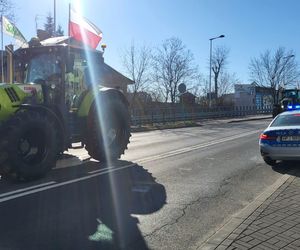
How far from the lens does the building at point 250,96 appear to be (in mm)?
84812

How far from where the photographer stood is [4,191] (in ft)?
25.0

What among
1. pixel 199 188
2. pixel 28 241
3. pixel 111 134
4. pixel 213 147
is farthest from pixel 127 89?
pixel 28 241

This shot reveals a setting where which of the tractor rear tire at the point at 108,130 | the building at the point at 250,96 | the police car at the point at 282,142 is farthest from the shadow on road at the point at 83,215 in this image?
the building at the point at 250,96

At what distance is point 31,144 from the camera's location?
8680 millimetres

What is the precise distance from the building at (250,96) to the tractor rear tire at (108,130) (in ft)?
243

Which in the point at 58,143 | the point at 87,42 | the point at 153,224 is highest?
the point at 87,42

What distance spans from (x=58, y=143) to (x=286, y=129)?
5460 millimetres

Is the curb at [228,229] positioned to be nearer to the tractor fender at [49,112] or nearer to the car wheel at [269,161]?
the tractor fender at [49,112]

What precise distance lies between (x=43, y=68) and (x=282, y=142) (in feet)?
19.3

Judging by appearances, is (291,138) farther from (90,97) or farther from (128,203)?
(128,203)

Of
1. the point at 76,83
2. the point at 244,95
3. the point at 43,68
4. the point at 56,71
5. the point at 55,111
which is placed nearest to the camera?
the point at 55,111

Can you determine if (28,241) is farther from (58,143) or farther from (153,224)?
Answer: (58,143)

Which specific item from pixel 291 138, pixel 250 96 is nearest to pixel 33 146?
pixel 291 138

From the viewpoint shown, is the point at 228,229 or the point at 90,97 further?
the point at 90,97
